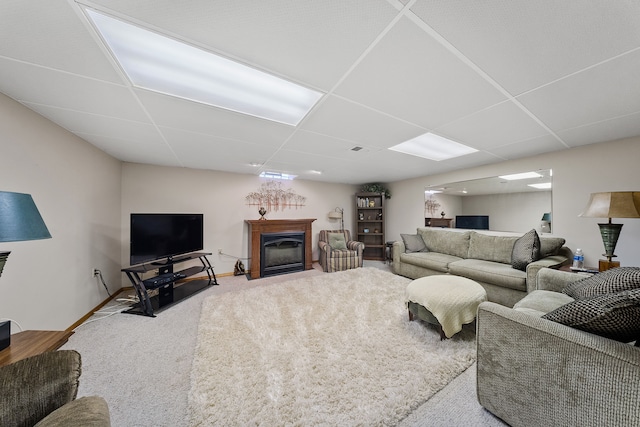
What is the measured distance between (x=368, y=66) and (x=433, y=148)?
218 cm

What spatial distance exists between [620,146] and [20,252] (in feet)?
20.3

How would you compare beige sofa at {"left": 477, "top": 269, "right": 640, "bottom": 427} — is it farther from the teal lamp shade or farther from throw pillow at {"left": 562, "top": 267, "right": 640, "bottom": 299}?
the teal lamp shade

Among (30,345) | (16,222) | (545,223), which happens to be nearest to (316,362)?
(30,345)

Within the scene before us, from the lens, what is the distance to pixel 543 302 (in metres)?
1.60

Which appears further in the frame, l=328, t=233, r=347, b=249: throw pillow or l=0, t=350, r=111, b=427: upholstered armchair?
l=328, t=233, r=347, b=249: throw pillow

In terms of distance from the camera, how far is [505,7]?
0.91 meters

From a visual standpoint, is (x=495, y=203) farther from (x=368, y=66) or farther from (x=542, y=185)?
(x=368, y=66)

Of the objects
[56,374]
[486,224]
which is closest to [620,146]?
[486,224]

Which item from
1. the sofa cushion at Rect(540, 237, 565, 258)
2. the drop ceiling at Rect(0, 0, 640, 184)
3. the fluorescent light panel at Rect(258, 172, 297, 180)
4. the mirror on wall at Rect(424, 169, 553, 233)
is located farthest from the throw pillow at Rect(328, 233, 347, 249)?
the sofa cushion at Rect(540, 237, 565, 258)

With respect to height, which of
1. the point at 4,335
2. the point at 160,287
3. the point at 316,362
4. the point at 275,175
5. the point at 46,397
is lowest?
→ the point at 316,362

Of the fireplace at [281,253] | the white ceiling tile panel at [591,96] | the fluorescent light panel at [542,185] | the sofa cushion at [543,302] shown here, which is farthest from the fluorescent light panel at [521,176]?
the fireplace at [281,253]

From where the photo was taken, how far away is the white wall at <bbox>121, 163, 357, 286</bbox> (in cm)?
342

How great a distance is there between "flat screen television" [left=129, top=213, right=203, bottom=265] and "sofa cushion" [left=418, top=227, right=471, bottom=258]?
445 cm

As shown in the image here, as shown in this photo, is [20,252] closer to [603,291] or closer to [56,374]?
[56,374]
